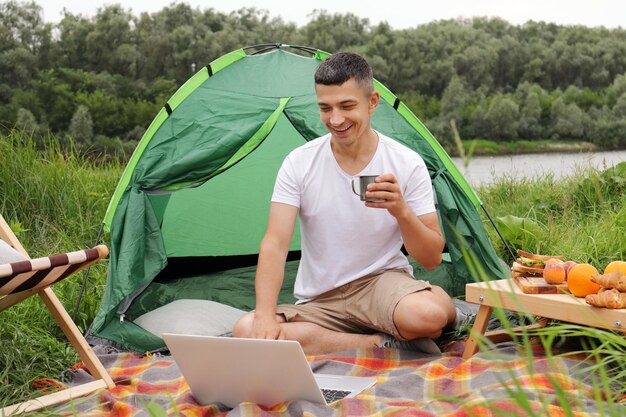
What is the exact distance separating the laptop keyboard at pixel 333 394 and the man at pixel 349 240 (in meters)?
0.33

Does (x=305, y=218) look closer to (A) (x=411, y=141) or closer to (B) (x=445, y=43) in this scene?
(A) (x=411, y=141)

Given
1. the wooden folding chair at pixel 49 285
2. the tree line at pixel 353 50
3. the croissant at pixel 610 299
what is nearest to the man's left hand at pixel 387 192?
the croissant at pixel 610 299

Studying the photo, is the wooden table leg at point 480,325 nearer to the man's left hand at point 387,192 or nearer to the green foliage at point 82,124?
the man's left hand at point 387,192

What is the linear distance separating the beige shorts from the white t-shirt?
0.04 metres

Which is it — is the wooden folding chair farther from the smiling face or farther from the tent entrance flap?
the tent entrance flap

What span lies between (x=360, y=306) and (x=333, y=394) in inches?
19.2

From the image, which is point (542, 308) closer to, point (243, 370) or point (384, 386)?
point (384, 386)

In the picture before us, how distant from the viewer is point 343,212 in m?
2.86

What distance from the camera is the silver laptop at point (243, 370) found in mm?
2051

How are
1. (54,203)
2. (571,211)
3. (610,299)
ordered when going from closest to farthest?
(610,299) → (54,203) → (571,211)

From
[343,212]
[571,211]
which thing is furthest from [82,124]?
[343,212]

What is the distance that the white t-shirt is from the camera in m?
2.85

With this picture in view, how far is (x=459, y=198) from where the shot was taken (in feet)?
10.6

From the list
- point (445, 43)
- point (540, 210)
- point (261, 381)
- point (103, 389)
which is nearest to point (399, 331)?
point (261, 381)
